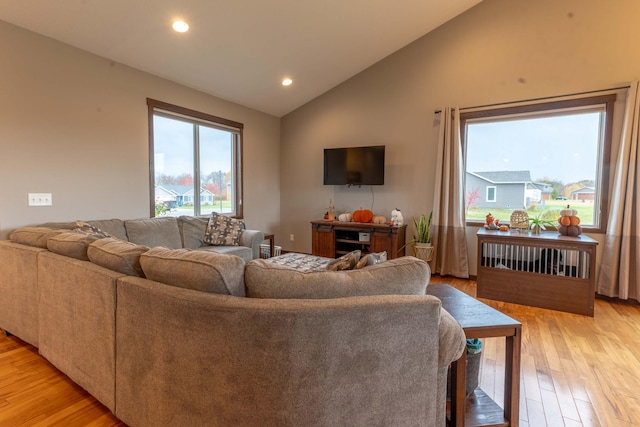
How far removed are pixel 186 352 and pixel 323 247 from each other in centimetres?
370

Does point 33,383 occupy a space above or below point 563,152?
below

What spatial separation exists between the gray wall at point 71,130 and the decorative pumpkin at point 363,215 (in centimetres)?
278

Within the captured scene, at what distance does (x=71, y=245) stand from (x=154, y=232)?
1645mm

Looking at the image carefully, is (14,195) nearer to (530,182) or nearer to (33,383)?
(33,383)

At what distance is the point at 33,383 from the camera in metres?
1.91

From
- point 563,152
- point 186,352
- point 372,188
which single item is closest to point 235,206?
point 372,188

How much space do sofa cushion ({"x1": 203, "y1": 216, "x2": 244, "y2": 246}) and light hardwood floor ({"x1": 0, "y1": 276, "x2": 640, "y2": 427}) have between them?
1956 mm

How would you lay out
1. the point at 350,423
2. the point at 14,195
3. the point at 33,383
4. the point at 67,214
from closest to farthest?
the point at 350,423
the point at 33,383
the point at 14,195
the point at 67,214

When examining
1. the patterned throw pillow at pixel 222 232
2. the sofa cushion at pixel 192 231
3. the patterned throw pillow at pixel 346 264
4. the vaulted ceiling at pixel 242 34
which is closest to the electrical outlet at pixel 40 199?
the sofa cushion at pixel 192 231

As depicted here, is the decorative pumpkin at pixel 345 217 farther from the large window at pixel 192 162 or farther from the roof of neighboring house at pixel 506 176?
the roof of neighboring house at pixel 506 176

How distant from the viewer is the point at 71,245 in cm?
192

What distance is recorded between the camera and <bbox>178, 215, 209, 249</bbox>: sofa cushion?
152 inches

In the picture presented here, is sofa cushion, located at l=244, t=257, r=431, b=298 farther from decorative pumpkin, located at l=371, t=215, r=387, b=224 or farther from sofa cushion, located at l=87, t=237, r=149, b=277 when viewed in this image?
decorative pumpkin, located at l=371, t=215, r=387, b=224

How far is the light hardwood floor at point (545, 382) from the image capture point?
1.65 metres
